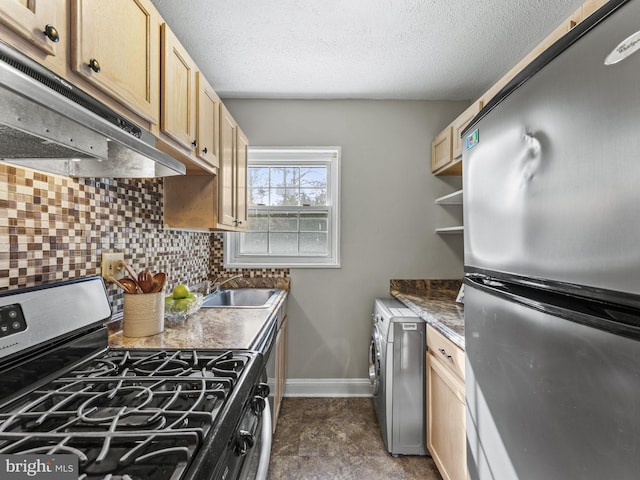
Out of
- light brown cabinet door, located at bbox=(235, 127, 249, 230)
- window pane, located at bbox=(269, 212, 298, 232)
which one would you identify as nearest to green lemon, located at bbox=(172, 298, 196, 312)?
light brown cabinet door, located at bbox=(235, 127, 249, 230)

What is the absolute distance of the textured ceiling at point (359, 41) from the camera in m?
1.68

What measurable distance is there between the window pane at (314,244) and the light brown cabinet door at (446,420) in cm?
131

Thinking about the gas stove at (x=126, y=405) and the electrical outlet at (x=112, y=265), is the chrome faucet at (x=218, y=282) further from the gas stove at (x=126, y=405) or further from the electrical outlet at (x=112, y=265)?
the gas stove at (x=126, y=405)

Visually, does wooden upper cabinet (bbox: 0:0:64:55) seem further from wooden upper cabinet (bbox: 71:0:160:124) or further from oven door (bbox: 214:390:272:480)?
oven door (bbox: 214:390:272:480)

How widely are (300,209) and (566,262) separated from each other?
7.88ft

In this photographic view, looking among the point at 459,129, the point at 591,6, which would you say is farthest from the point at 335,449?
the point at 591,6

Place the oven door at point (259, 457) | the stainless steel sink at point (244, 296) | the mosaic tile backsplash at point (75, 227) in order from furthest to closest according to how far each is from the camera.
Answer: the stainless steel sink at point (244, 296)
the mosaic tile backsplash at point (75, 227)
the oven door at point (259, 457)

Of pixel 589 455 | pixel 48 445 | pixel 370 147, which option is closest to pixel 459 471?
pixel 589 455

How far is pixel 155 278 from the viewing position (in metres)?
1.40

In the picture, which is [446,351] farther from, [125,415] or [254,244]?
[254,244]

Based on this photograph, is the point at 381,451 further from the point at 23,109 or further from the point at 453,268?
the point at 23,109

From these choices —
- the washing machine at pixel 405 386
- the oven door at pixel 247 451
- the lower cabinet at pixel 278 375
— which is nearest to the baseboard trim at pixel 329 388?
the lower cabinet at pixel 278 375

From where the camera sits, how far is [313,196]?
2.90 meters

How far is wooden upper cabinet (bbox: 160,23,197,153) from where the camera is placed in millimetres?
1269
